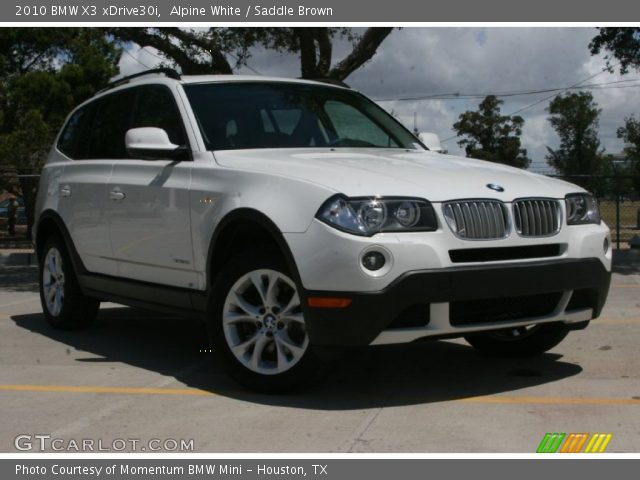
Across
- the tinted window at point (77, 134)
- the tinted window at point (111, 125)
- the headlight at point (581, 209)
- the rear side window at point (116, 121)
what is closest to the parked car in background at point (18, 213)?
the tinted window at point (77, 134)

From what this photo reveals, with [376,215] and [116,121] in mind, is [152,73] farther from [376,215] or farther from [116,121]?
[376,215]

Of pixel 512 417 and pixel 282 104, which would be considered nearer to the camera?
pixel 512 417

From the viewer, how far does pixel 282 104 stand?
6.56 meters

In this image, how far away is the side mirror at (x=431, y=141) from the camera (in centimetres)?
704

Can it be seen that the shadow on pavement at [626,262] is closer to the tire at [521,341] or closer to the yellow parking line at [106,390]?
the tire at [521,341]

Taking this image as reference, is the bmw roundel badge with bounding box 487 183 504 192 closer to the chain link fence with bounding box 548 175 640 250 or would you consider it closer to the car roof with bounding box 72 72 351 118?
the car roof with bounding box 72 72 351 118

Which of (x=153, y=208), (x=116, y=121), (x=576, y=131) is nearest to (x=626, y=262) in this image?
(x=116, y=121)

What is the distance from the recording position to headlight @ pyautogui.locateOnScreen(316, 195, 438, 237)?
4.86m

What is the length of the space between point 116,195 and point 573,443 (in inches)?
146

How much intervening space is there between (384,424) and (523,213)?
1444 millimetres

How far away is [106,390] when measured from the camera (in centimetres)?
570

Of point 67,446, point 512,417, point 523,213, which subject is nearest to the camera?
point 67,446

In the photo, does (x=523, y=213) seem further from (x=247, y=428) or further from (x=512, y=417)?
(x=247, y=428)

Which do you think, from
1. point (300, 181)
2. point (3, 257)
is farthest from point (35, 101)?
point (300, 181)
